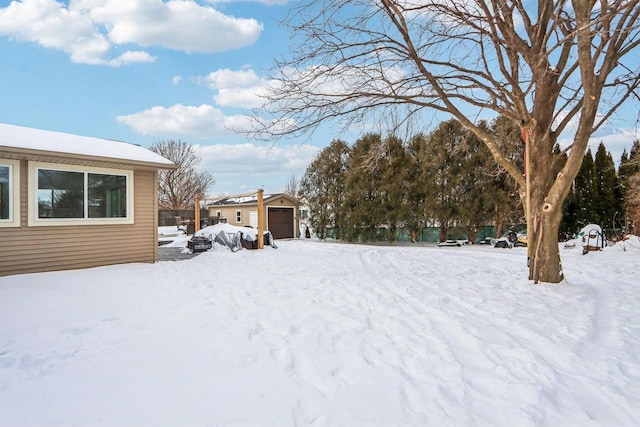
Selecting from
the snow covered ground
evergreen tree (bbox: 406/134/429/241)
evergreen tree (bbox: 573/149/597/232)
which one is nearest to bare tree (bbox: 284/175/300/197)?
evergreen tree (bbox: 406/134/429/241)

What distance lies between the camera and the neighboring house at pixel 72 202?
258 inches

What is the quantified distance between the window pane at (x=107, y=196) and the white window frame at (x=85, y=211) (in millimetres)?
81

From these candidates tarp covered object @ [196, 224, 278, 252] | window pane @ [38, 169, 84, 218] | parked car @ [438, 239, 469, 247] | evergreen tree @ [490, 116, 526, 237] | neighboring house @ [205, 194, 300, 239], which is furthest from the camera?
neighboring house @ [205, 194, 300, 239]

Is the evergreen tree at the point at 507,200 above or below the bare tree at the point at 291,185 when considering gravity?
below

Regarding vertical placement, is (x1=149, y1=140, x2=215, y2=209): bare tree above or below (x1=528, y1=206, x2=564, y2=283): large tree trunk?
above

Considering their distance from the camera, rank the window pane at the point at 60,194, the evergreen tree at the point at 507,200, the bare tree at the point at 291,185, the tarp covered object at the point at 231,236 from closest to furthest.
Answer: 1. the window pane at the point at 60,194
2. the tarp covered object at the point at 231,236
3. the evergreen tree at the point at 507,200
4. the bare tree at the point at 291,185

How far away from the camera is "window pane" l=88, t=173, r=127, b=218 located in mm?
7617

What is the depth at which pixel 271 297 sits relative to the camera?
5.13 m

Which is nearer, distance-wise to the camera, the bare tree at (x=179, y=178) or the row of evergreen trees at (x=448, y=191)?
the row of evergreen trees at (x=448, y=191)

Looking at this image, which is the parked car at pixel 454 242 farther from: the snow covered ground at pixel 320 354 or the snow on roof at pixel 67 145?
the snow on roof at pixel 67 145

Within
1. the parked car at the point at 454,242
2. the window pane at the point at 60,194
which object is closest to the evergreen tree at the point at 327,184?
the parked car at the point at 454,242

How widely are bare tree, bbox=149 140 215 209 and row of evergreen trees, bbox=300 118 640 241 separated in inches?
623

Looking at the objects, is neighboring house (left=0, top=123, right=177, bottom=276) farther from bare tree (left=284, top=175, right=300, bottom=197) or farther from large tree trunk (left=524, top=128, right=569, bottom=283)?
bare tree (left=284, top=175, right=300, bottom=197)

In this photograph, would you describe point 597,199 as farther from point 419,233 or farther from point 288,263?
point 288,263
